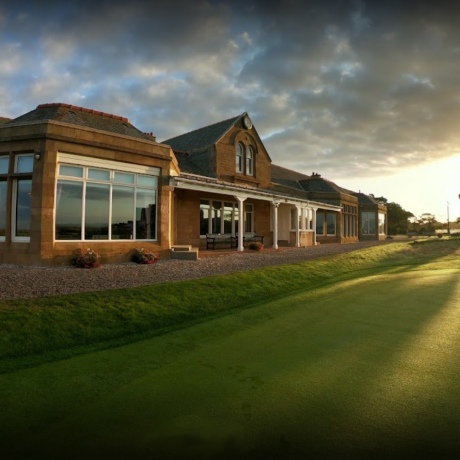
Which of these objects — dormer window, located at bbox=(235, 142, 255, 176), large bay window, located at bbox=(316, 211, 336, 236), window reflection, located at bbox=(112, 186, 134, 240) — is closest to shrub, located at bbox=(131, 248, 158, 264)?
window reflection, located at bbox=(112, 186, 134, 240)

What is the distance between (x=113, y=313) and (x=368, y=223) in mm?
38173

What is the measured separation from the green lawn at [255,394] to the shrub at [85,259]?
5.91m

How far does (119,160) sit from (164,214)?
2762 mm

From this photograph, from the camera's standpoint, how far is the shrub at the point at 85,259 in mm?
10812

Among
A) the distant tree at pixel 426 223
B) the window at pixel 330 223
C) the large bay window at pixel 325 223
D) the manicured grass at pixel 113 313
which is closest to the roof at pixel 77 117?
the manicured grass at pixel 113 313

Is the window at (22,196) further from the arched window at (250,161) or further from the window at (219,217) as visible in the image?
the arched window at (250,161)

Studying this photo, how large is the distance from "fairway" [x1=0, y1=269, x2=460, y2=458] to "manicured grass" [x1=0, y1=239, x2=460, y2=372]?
68cm

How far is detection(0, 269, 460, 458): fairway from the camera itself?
2.69 m

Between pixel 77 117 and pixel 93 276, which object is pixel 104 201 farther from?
pixel 93 276

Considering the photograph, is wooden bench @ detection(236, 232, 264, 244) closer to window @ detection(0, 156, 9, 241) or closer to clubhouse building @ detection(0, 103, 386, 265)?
clubhouse building @ detection(0, 103, 386, 265)

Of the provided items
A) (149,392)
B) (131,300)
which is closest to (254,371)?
(149,392)

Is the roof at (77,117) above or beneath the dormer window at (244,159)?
beneath

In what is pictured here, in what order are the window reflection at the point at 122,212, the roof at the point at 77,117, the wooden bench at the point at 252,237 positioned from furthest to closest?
the wooden bench at the point at 252,237, the window reflection at the point at 122,212, the roof at the point at 77,117

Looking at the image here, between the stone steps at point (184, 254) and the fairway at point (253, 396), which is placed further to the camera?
the stone steps at point (184, 254)
